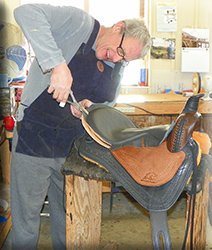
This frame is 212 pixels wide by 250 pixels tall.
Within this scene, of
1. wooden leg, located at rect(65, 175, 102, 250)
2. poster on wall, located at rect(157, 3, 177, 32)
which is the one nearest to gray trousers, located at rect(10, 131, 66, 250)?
wooden leg, located at rect(65, 175, 102, 250)

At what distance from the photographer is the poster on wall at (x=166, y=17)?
3004 millimetres

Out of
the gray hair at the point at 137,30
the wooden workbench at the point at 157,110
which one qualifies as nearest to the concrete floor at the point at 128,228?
the wooden workbench at the point at 157,110

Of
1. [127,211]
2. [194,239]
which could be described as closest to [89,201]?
[194,239]

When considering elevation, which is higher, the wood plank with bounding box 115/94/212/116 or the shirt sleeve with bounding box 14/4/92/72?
the shirt sleeve with bounding box 14/4/92/72

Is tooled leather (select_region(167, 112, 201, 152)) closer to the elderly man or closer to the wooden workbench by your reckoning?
the elderly man

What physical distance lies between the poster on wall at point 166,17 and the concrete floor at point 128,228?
164 centimetres

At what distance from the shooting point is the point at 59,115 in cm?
130

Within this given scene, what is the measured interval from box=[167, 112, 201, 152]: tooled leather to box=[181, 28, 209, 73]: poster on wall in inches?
91.8

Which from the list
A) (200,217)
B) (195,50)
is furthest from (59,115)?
(195,50)

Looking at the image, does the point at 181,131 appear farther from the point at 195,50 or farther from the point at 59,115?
the point at 195,50

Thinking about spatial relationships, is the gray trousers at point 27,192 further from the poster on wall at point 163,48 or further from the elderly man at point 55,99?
the poster on wall at point 163,48

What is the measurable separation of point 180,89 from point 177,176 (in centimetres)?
239

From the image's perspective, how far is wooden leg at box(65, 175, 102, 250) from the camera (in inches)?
45.7

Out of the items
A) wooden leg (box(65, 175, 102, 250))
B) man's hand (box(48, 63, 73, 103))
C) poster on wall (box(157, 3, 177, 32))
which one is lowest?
wooden leg (box(65, 175, 102, 250))
